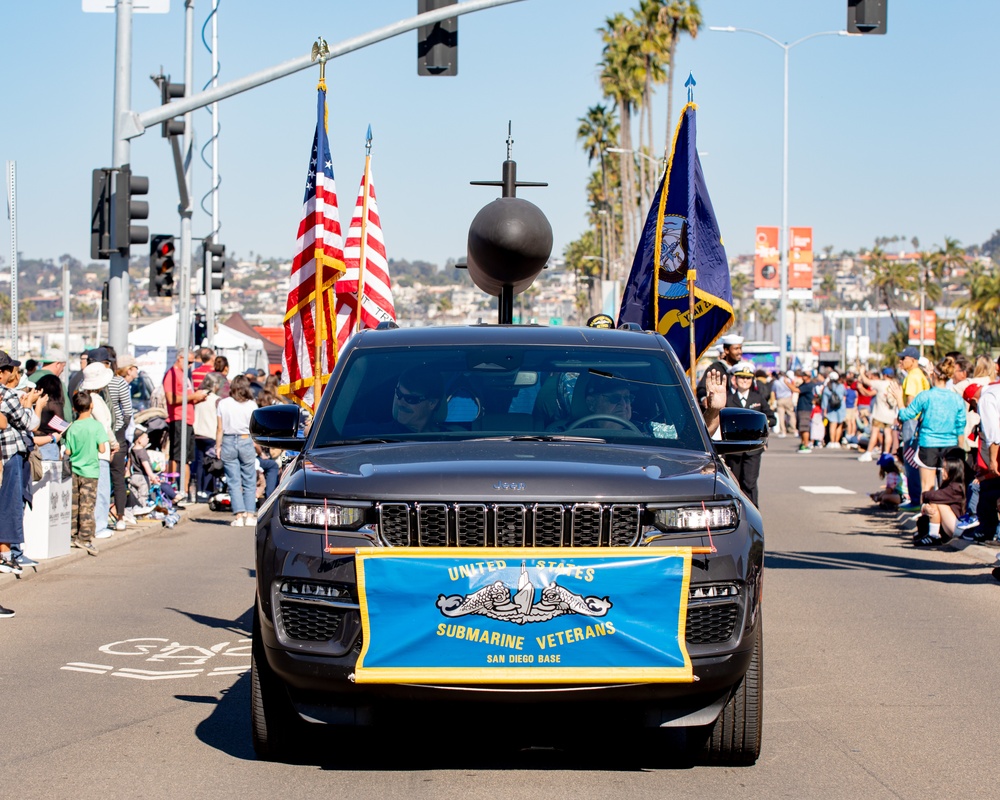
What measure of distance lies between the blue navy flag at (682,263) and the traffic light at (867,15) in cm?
522

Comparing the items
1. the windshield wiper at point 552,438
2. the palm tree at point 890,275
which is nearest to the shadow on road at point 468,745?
the windshield wiper at point 552,438

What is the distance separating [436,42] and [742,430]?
35.0ft

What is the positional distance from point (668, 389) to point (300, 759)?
2.42 metres

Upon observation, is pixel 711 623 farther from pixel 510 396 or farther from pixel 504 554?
pixel 510 396

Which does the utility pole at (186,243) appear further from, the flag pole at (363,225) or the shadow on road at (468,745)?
the shadow on road at (468,745)

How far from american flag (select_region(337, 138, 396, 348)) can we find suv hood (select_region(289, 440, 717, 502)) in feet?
28.1

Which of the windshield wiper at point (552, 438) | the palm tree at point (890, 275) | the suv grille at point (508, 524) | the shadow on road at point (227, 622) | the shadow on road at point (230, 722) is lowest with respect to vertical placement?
the shadow on road at point (230, 722)

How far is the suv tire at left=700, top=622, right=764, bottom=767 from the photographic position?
6.35 meters

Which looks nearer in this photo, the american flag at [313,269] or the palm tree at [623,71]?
the american flag at [313,269]

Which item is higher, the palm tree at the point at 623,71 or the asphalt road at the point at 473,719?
the palm tree at the point at 623,71

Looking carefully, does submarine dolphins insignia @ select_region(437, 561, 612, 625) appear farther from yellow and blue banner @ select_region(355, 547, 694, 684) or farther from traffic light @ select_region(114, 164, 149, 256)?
traffic light @ select_region(114, 164, 149, 256)

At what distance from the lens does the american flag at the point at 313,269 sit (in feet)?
43.3

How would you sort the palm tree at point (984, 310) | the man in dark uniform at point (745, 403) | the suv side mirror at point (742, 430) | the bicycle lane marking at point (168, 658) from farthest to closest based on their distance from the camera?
the palm tree at point (984, 310) < the man in dark uniform at point (745, 403) < the bicycle lane marking at point (168, 658) < the suv side mirror at point (742, 430)

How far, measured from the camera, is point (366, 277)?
15.4 m
